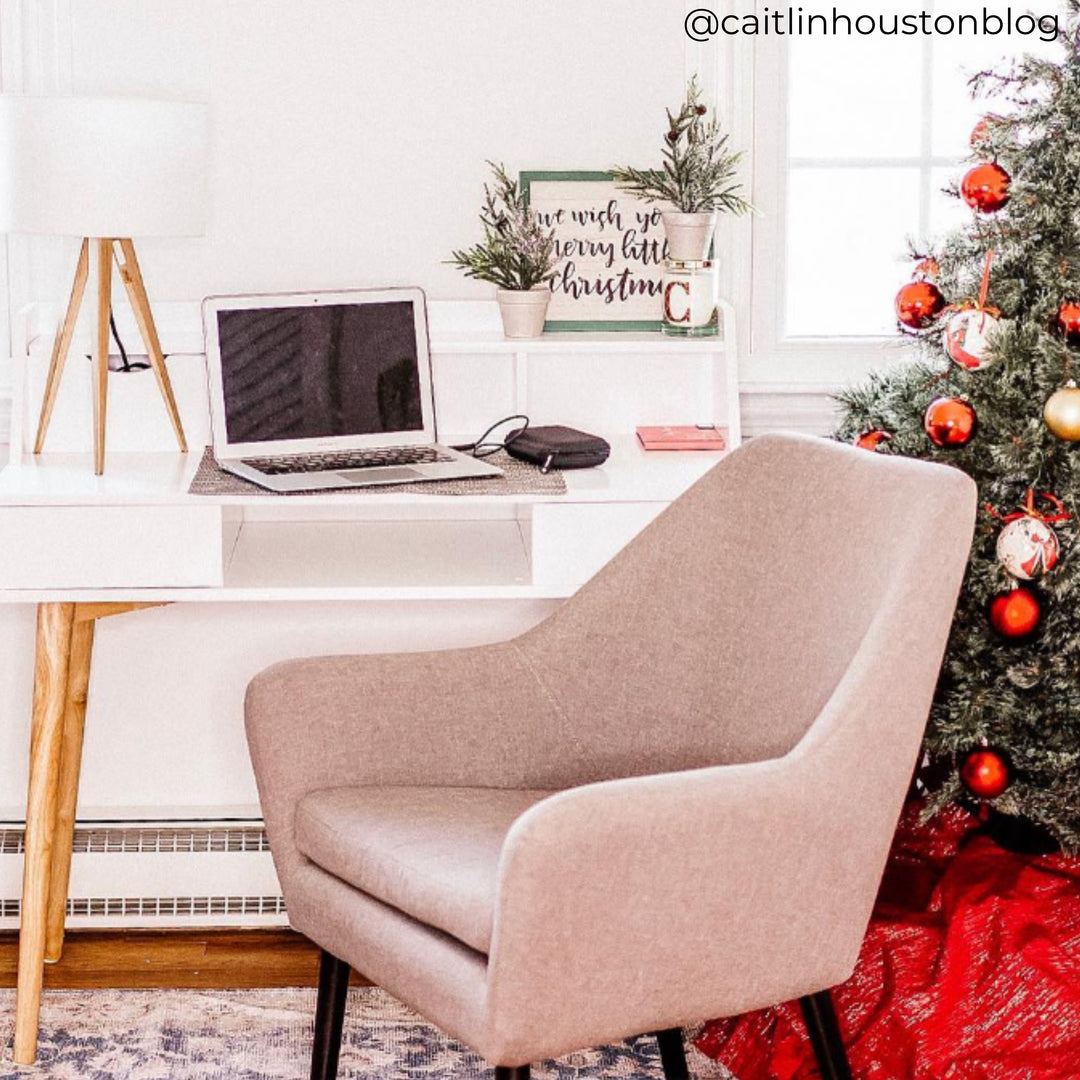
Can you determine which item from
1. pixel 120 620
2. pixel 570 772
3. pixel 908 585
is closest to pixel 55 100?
pixel 120 620

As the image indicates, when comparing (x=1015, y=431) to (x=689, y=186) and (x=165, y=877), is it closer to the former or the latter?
(x=689, y=186)

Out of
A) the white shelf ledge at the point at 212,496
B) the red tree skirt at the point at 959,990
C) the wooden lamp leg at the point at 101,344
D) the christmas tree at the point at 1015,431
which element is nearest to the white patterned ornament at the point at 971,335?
the christmas tree at the point at 1015,431

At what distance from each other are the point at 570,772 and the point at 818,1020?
45 cm

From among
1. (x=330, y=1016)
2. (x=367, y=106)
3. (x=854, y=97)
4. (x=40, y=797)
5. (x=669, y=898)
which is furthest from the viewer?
(x=854, y=97)

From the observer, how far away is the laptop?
94.1 inches

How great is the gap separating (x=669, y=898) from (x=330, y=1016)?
544 millimetres

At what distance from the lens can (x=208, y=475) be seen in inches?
92.3

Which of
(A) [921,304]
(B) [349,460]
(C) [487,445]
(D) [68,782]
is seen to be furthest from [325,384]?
(A) [921,304]

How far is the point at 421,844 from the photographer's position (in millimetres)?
1817

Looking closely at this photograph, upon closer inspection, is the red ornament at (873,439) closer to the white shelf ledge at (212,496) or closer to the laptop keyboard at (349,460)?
the white shelf ledge at (212,496)

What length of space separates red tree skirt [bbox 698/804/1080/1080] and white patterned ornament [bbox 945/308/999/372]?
2.30 feet

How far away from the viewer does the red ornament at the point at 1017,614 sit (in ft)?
6.98

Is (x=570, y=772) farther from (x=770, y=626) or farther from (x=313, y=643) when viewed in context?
(x=313, y=643)

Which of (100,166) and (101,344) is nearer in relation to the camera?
(100,166)
